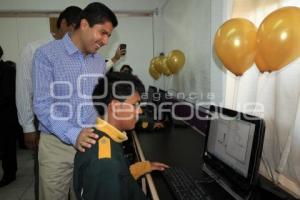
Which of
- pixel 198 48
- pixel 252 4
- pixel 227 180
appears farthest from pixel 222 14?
pixel 227 180

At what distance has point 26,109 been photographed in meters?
1.97

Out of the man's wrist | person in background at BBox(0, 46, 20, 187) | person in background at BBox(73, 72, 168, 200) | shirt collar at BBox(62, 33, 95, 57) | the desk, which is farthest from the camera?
person in background at BBox(0, 46, 20, 187)

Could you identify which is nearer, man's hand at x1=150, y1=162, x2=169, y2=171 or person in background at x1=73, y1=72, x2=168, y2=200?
person in background at x1=73, y1=72, x2=168, y2=200

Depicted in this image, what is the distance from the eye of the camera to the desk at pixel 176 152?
1.25 meters

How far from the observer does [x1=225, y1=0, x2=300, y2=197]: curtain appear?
1358 millimetres

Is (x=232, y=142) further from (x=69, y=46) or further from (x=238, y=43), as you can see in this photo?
(x=69, y=46)

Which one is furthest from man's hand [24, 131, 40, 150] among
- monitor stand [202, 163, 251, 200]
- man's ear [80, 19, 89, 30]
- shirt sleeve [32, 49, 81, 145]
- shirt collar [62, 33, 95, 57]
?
monitor stand [202, 163, 251, 200]

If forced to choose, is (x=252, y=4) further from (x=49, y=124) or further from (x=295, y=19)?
(x=49, y=124)

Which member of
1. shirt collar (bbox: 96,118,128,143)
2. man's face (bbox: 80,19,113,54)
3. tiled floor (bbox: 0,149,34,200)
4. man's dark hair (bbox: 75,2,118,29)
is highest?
man's dark hair (bbox: 75,2,118,29)

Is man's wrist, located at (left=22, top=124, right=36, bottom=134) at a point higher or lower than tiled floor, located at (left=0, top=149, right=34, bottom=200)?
higher

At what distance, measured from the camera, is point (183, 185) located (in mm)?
1302

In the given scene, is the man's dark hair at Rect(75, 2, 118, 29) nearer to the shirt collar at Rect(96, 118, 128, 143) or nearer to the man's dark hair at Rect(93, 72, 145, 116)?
the man's dark hair at Rect(93, 72, 145, 116)

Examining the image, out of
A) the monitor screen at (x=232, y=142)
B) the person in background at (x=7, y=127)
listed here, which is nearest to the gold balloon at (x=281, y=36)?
the monitor screen at (x=232, y=142)

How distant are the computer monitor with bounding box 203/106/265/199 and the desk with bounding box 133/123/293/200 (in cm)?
6
